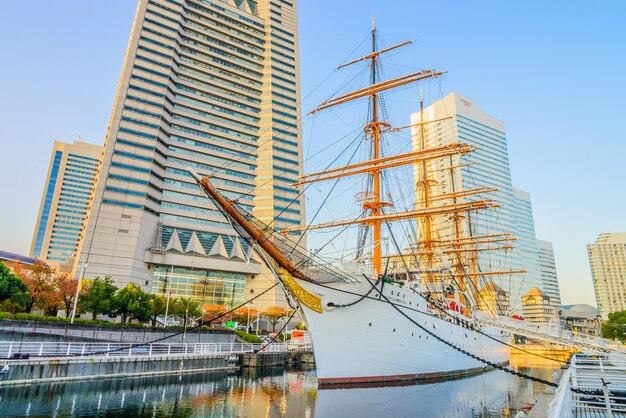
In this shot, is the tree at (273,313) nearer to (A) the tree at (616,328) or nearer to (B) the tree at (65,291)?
(B) the tree at (65,291)

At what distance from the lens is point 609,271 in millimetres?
147750

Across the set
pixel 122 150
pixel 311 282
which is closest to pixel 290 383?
pixel 311 282

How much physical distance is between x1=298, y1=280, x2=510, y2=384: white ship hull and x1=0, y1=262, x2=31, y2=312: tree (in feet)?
67.6

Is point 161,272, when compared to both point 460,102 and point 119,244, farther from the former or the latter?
point 460,102

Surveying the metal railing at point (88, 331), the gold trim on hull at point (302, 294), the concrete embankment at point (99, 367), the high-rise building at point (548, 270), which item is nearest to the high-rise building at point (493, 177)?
the high-rise building at point (548, 270)

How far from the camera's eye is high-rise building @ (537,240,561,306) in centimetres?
14688

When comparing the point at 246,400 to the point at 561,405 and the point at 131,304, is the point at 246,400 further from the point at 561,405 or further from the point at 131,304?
the point at 131,304

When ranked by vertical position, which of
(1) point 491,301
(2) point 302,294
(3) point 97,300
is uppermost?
(1) point 491,301

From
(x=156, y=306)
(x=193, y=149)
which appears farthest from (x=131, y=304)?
(x=193, y=149)

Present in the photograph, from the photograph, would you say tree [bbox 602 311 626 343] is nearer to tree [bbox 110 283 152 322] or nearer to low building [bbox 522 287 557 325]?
low building [bbox 522 287 557 325]

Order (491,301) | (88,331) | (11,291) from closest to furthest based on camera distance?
(88,331) < (11,291) < (491,301)

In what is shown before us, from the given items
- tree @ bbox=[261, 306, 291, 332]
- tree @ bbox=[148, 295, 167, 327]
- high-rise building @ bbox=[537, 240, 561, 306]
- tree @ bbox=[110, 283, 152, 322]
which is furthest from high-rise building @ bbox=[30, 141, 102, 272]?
high-rise building @ bbox=[537, 240, 561, 306]

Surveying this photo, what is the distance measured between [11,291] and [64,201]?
123 m

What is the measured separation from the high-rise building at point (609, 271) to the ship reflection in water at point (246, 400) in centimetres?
16021
